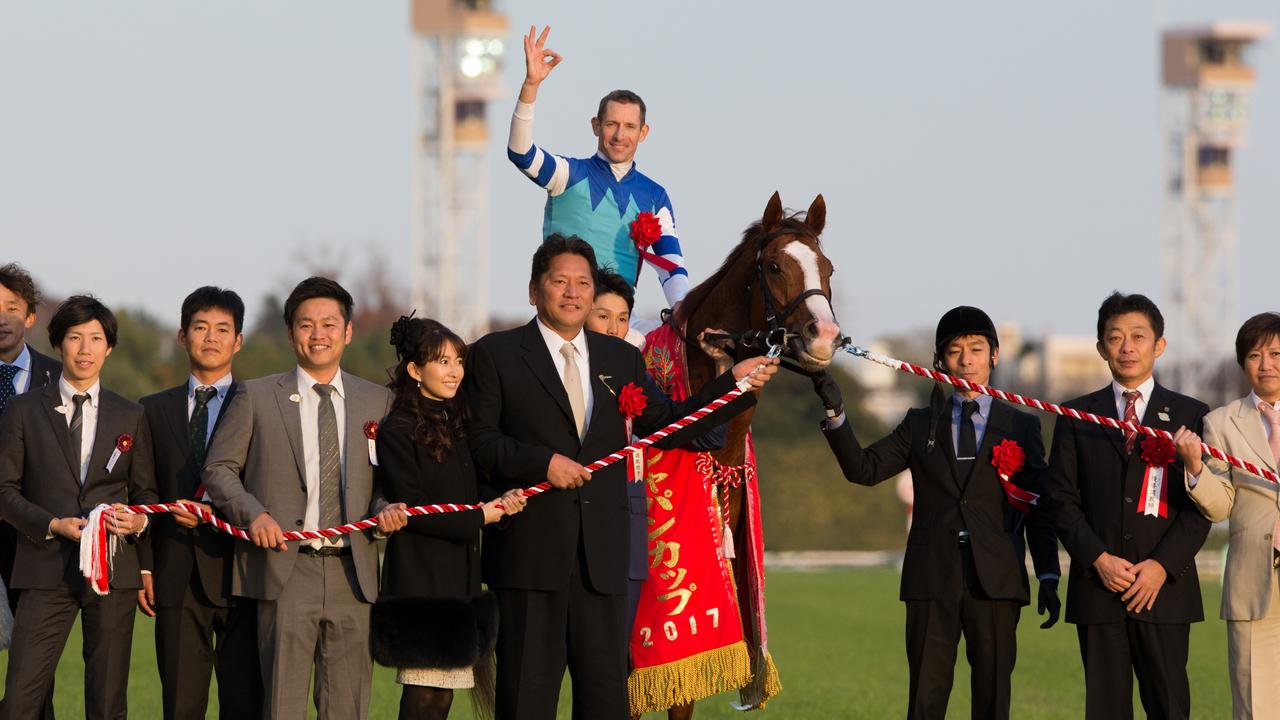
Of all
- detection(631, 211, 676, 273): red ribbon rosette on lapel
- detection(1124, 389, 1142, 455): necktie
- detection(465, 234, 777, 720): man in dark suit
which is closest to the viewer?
detection(465, 234, 777, 720): man in dark suit

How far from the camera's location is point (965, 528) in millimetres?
7203

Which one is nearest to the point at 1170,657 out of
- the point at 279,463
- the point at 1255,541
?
the point at 1255,541

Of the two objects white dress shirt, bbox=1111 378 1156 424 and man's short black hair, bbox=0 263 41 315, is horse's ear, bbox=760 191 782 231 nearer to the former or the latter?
white dress shirt, bbox=1111 378 1156 424

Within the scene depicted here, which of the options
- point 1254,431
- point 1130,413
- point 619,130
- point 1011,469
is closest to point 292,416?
point 619,130

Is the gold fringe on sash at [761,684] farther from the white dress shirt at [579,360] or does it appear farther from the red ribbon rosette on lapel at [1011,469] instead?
the white dress shirt at [579,360]

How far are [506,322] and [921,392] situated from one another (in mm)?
12872

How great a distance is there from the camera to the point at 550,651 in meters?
6.29

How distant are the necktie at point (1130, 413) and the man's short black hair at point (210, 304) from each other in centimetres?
393

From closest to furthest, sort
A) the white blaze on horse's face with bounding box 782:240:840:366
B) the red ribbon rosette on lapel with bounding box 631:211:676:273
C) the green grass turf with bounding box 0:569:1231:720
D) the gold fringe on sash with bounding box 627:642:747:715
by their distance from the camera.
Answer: the white blaze on horse's face with bounding box 782:240:840:366 < the gold fringe on sash with bounding box 627:642:747:715 < the red ribbon rosette on lapel with bounding box 631:211:676:273 < the green grass turf with bounding box 0:569:1231:720

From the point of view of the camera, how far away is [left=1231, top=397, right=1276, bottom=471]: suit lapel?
23.0 feet

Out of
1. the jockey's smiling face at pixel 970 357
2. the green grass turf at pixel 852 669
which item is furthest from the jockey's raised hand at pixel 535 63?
the green grass turf at pixel 852 669

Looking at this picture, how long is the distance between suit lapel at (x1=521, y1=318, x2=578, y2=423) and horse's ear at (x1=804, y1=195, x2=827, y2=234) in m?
1.45

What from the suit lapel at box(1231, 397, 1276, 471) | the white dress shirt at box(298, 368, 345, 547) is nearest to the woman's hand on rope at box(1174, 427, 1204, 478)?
the suit lapel at box(1231, 397, 1276, 471)

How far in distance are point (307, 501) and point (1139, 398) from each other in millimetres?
3548
